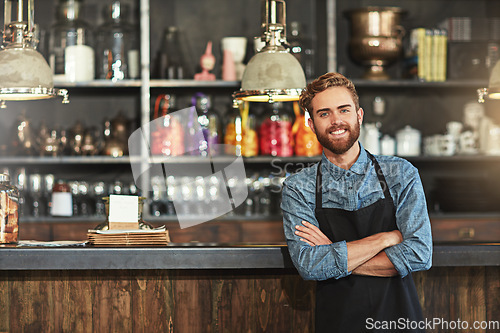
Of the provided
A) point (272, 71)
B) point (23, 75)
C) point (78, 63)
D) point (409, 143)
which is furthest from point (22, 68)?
point (409, 143)

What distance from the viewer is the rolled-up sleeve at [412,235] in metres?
1.78

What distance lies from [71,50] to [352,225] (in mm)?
2400

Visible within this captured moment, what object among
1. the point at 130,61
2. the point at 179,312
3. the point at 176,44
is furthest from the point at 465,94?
the point at 179,312

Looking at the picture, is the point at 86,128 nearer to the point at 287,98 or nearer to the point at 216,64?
the point at 216,64

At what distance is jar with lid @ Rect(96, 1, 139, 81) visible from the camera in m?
3.74

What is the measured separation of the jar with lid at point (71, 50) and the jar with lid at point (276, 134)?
1.07 meters

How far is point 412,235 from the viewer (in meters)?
1.78

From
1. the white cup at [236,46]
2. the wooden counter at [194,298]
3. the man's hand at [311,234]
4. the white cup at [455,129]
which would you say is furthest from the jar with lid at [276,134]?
the man's hand at [311,234]

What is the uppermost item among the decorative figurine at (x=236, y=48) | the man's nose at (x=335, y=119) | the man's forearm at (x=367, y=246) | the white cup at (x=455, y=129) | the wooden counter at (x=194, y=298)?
the decorative figurine at (x=236, y=48)

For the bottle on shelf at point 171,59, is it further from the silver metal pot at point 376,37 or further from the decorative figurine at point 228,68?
the silver metal pot at point 376,37

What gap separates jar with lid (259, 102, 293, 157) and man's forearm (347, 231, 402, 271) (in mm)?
1906

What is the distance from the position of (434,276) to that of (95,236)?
1167 millimetres

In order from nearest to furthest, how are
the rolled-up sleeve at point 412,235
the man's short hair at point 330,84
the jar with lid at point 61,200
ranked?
1. the rolled-up sleeve at point 412,235
2. the man's short hair at point 330,84
3. the jar with lid at point 61,200

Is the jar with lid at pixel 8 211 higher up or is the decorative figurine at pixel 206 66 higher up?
the decorative figurine at pixel 206 66
